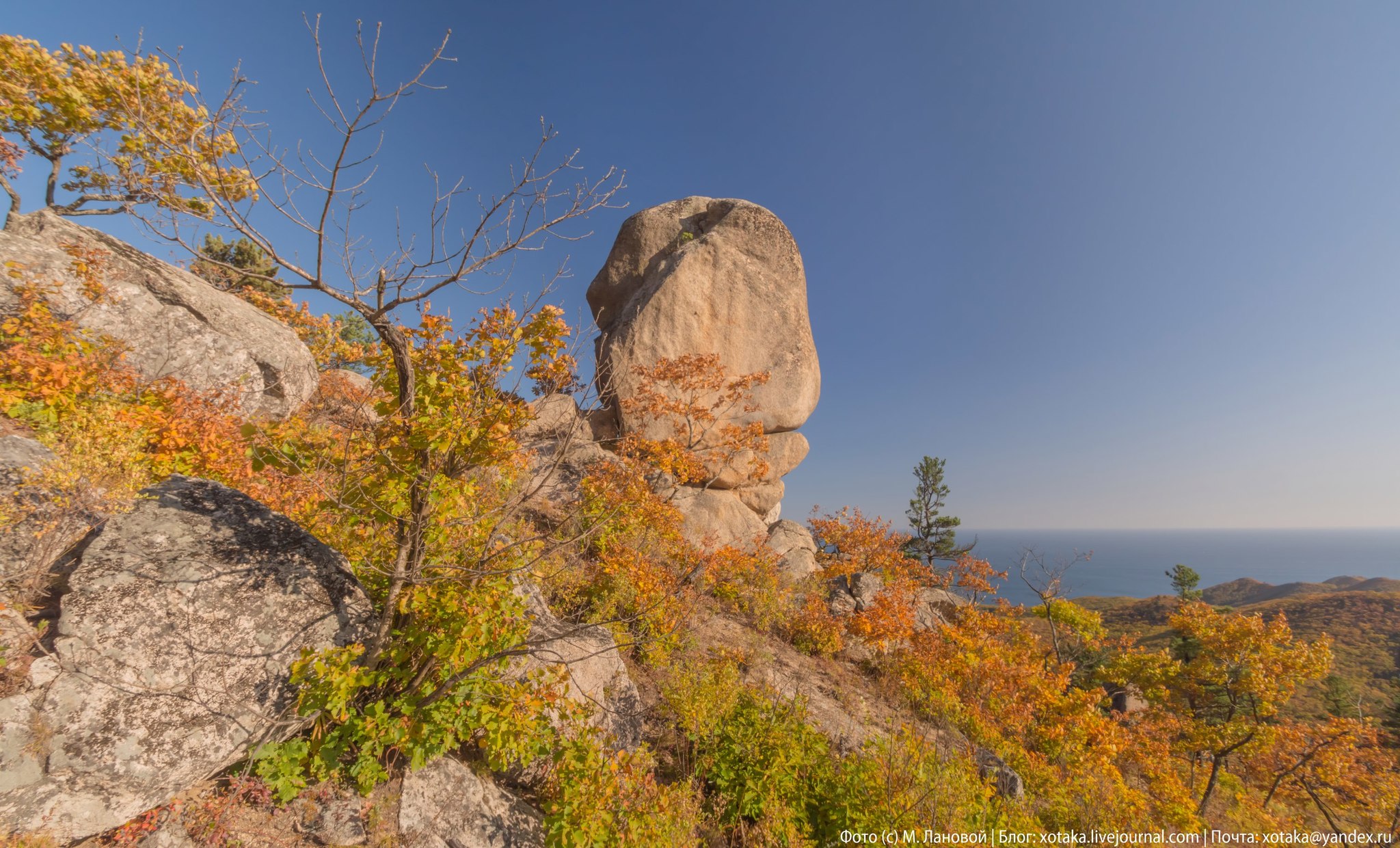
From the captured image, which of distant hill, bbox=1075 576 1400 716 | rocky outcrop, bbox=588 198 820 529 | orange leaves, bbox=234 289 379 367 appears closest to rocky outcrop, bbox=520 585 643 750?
rocky outcrop, bbox=588 198 820 529

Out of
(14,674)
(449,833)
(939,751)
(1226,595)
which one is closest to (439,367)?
(14,674)

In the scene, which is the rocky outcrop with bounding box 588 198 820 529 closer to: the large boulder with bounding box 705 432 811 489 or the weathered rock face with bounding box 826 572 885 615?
the large boulder with bounding box 705 432 811 489

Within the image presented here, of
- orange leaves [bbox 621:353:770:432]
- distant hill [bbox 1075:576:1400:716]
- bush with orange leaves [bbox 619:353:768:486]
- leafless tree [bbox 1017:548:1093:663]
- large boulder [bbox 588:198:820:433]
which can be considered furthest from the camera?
distant hill [bbox 1075:576:1400:716]

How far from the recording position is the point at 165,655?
3537 mm

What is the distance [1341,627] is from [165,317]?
277ft

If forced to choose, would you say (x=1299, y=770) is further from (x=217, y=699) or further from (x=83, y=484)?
(x=83, y=484)

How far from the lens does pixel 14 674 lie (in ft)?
10.3

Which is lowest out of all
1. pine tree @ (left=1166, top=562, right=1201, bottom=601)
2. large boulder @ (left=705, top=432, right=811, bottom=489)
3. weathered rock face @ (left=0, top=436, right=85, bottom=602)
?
pine tree @ (left=1166, top=562, right=1201, bottom=601)

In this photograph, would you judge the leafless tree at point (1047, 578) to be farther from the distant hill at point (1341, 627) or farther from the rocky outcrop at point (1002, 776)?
the distant hill at point (1341, 627)

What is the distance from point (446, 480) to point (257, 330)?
1047cm

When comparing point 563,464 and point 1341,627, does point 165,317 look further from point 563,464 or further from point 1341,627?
point 1341,627

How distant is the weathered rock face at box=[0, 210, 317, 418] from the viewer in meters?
7.68

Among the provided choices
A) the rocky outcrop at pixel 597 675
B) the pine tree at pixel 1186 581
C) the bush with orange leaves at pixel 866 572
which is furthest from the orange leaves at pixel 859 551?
the pine tree at pixel 1186 581

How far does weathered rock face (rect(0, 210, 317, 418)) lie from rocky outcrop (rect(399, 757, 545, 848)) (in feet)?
25.6
